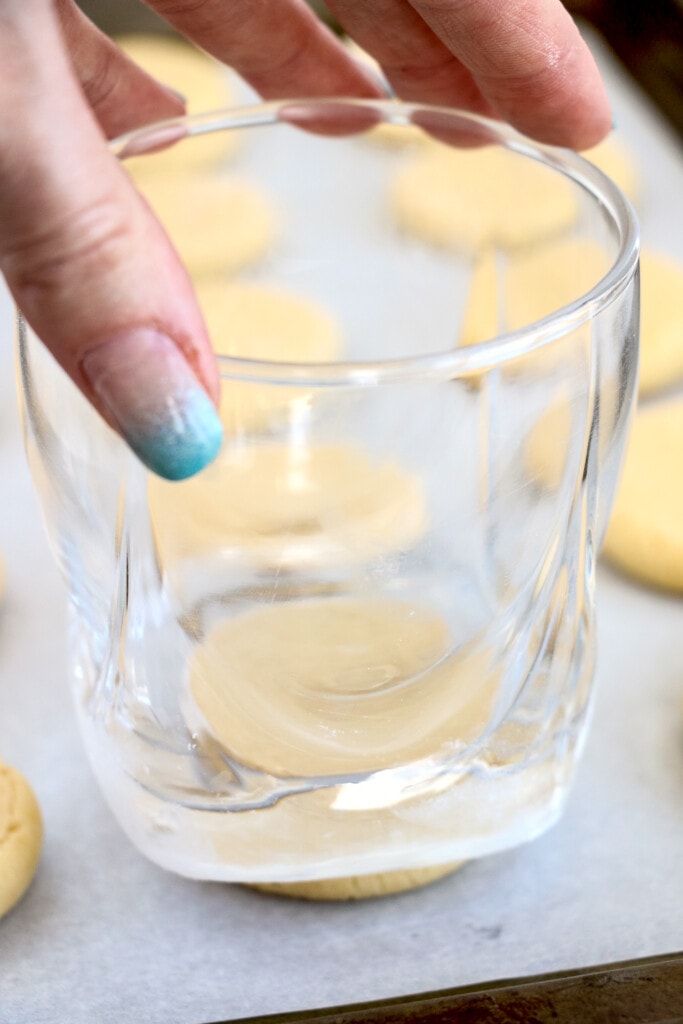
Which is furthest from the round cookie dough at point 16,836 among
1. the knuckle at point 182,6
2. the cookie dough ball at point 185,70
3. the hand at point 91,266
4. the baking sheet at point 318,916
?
the cookie dough ball at point 185,70

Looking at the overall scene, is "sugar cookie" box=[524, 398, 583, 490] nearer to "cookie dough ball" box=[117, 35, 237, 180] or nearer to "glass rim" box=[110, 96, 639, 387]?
"glass rim" box=[110, 96, 639, 387]

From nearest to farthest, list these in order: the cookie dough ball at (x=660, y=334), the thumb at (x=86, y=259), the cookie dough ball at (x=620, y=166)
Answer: the thumb at (x=86, y=259), the cookie dough ball at (x=660, y=334), the cookie dough ball at (x=620, y=166)

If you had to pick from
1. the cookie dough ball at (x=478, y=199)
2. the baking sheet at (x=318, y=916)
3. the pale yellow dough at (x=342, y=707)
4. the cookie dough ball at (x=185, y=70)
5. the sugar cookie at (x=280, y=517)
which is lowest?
the cookie dough ball at (x=185, y=70)

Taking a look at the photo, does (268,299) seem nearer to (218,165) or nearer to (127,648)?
(218,165)

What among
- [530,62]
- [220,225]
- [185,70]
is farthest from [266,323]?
[185,70]

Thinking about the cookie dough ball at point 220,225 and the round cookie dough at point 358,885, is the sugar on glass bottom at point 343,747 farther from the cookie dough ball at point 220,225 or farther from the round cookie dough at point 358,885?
the cookie dough ball at point 220,225

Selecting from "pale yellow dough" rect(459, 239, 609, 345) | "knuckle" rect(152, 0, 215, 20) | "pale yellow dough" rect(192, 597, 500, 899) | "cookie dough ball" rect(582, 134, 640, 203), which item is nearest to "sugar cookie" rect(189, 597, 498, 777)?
"pale yellow dough" rect(192, 597, 500, 899)
